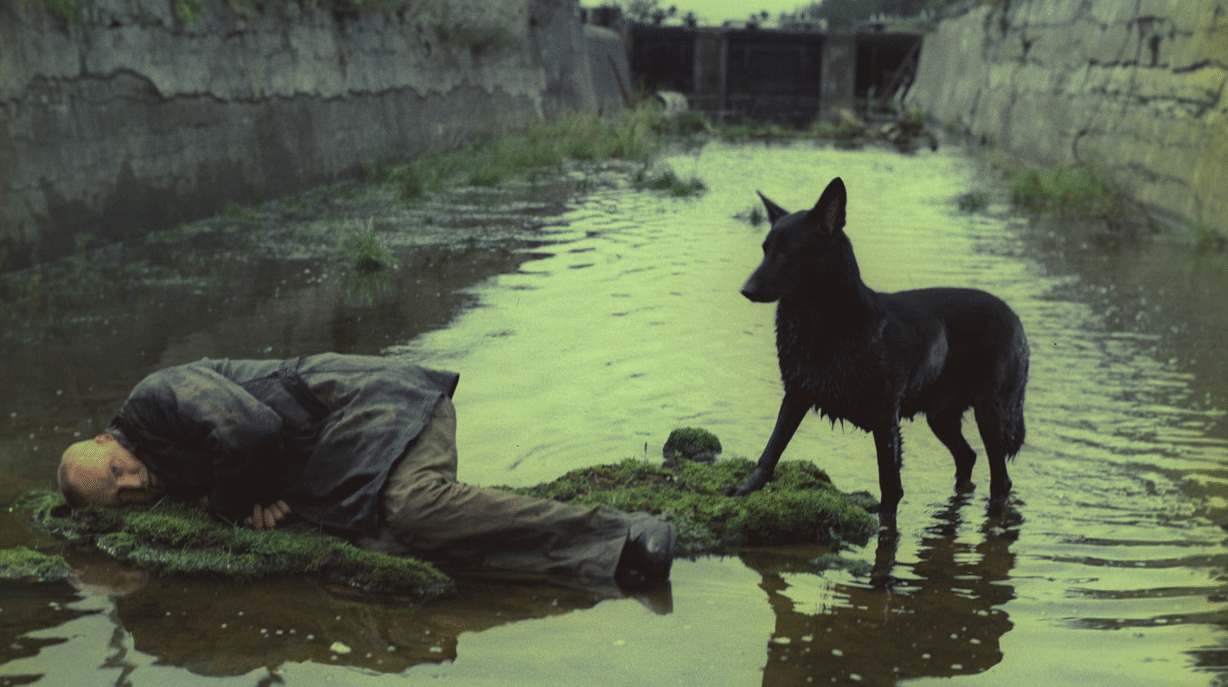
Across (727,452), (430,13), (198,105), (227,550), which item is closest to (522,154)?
(430,13)

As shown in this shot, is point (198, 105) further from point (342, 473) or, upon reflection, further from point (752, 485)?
point (752, 485)

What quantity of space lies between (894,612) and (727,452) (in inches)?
63.9

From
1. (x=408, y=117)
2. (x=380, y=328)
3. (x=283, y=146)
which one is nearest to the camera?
(x=380, y=328)

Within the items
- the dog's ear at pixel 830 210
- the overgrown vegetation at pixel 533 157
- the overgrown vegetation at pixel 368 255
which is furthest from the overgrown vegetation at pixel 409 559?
the overgrown vegetation at pixel 533 157

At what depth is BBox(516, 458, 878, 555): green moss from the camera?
3914mm

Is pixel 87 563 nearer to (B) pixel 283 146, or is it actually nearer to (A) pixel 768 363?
(A) pixel 768 363

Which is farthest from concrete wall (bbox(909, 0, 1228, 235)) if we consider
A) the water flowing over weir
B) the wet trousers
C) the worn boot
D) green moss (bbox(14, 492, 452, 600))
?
green moss (bbox(14, 492, 452, 600))

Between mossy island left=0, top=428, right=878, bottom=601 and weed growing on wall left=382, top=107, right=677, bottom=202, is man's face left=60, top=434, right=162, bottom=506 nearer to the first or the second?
mossy island left=0, top=428, right=878, bottom=601

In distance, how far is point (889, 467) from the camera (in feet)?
13.1

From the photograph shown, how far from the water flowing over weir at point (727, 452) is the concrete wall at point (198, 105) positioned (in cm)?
163

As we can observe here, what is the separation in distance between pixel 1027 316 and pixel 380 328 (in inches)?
167

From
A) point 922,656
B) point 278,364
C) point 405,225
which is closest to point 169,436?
point 278,364

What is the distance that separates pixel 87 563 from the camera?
361 centimetres

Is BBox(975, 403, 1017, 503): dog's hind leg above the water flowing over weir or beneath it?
above
